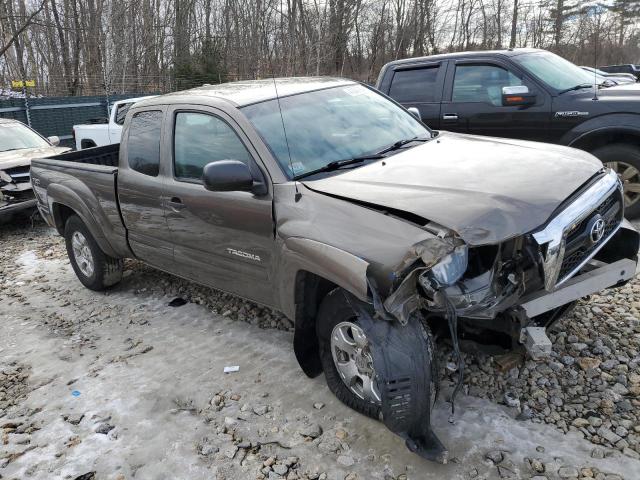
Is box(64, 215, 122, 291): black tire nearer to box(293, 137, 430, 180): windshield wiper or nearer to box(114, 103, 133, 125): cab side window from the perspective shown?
box(293, 137, 430, 180): windshield wiper

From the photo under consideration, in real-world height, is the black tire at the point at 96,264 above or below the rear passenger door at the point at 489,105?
below

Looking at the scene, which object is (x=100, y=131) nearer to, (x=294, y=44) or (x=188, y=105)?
(x=188, y=105)

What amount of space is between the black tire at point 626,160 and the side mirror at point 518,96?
0.94m

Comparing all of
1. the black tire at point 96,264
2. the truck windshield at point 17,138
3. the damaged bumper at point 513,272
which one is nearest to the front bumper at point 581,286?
the damaged bumper at point 513,272

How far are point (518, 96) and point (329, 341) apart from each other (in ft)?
13.9

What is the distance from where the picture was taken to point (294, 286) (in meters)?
A: 3.19

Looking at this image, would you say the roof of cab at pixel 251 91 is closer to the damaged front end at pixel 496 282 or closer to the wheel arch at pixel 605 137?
the damaged front end at pixel 496 282

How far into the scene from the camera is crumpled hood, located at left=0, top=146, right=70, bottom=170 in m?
8.03

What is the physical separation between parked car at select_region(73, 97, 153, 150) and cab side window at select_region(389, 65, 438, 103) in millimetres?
5933

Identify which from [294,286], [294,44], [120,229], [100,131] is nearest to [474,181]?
[294,286]

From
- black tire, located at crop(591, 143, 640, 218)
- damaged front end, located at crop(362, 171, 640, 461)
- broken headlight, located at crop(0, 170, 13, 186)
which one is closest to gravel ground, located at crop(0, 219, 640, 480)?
damaged front end, located at crop(362, 171, 640, 461)

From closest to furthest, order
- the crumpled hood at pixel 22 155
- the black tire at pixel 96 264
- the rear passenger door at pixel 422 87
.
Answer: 1. the black tire at pixel 96 264
2. the rear passenger door at pixel 422 87
3. the crumpled hood at pixel 22 155

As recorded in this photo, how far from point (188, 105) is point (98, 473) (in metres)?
2.58

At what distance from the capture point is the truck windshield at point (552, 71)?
6.20 meters
